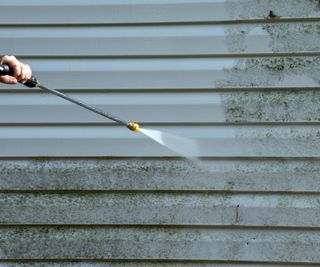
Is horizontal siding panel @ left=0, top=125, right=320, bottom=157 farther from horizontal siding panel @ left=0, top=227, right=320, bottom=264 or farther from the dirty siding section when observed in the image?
horizontal siding panel @ left=0, top=227, right=320, bottom=264

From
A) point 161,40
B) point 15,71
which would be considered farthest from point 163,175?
point 15,71

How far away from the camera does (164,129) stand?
497 cm

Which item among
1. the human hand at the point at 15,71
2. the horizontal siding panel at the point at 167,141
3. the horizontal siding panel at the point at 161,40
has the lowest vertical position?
the horizontal siding panel at the point at 167,141

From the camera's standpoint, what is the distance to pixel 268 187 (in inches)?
195

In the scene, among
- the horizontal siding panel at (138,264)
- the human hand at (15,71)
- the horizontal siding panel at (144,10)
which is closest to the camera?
the human hand at (15,71)

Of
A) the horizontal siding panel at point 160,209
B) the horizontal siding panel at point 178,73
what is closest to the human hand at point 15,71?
the horizontal siding panel at point 178,73

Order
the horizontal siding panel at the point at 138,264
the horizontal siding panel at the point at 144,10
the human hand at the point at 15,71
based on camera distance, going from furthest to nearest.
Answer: the horizontal siding panel at the point at 138,264 → the horizontal siding panel at the point at 144,10 → the human hand at the point at 15,71

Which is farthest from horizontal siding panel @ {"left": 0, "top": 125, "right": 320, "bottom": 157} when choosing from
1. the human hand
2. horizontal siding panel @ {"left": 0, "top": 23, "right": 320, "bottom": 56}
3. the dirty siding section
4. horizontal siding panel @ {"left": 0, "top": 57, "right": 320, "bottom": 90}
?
the human hand

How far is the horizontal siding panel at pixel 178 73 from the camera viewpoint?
489 centimetres

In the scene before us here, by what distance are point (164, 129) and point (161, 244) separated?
30.3 inches

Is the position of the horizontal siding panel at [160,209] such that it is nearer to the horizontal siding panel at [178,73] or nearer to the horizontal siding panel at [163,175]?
the horizontal siding panel at [163,175]

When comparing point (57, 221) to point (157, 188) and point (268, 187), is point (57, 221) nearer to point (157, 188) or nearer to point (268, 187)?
point (157, 188)

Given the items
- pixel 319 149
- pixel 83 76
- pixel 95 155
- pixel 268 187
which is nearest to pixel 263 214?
pixel 268 187

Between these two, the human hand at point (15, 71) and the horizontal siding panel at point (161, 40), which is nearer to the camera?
the human hand at point (15, 71)
